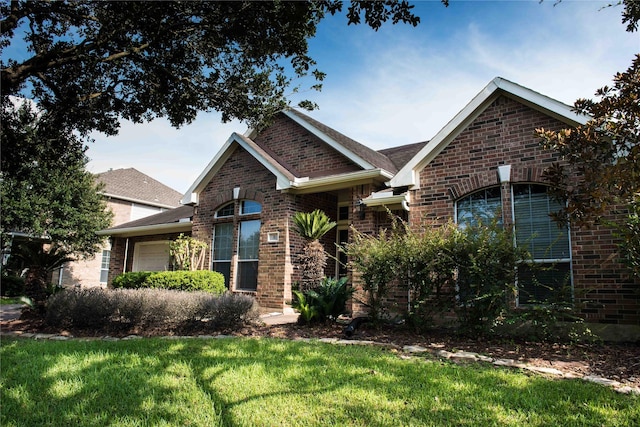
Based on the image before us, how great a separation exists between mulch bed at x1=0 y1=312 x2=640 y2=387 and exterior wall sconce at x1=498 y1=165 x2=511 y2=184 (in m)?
3.19

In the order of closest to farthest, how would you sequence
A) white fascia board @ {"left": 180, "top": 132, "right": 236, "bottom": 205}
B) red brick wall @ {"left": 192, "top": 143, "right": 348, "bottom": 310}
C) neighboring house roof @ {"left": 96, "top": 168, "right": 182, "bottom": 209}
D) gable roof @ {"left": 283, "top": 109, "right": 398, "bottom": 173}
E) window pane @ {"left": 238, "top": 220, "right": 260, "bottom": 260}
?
gable roof @ {"left": 283, "top": 109, "right": 398, "bottom": 173}
red brick wall @ {"left": 192, "top": 143, "right": 348, "bottom": 310}
window pane @ {"left": 238, "top": 220, "right": 260, "bottom": 260}
white fascia board @ {"left": 180, "top": 132, "right": 236, "bottom": 205}
neighboring house roof @ {"left": 96, "top": 168, "right": 182, "bottom": 209}

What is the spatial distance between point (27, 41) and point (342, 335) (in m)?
8.13

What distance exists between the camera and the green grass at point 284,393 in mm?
3494

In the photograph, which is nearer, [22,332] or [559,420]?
[559,420]

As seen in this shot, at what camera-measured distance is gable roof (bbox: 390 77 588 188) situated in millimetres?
7766

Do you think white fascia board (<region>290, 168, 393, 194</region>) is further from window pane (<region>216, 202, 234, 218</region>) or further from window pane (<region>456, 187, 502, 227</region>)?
window pane (<region>216, 202, 234, 218</region>)

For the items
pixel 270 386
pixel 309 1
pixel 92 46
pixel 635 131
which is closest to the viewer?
pixel 270 386

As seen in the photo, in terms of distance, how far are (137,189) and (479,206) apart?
963 inches

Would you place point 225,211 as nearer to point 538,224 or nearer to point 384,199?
point 384,199

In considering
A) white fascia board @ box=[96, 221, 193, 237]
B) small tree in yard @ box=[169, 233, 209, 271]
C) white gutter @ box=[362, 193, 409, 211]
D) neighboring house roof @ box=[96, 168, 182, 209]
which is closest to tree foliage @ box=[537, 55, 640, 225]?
white gutter @ box=[362, 193, 409, 211]

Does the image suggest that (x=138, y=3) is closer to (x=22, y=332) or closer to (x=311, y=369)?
(x=311, y=369)

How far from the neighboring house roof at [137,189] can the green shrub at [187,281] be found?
14540 millimetres

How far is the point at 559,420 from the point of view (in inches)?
135

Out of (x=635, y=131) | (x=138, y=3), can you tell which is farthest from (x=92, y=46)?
(x=635, y=131)
